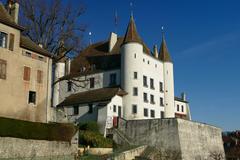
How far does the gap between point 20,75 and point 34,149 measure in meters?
7.98

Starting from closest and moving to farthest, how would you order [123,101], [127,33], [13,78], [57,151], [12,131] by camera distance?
[12,131] < [57,151] < [13,78] < [123,101] < [127,33]

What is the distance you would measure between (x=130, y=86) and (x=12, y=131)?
983 inches

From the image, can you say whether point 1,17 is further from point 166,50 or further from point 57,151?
point 166,50

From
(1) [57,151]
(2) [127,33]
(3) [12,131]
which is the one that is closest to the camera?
(3) [12,131]

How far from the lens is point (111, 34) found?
55031 millimetres

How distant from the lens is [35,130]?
1078 inches

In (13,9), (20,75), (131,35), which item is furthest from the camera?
(131,35)

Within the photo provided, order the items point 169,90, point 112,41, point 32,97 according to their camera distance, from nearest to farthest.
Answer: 1. point 32,97
2. point 169,90
3. point 112,41

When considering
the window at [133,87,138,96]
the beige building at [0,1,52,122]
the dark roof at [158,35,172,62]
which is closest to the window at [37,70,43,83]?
the beige building at [0,1,52,122]

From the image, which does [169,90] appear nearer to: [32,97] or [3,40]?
[32,97]

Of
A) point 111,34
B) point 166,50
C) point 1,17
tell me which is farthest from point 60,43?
point 166,50

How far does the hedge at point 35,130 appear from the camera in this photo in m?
25.0

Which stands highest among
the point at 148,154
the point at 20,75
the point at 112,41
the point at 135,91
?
the point at 112,41

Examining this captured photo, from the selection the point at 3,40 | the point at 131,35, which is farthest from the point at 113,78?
the point at 3,40
